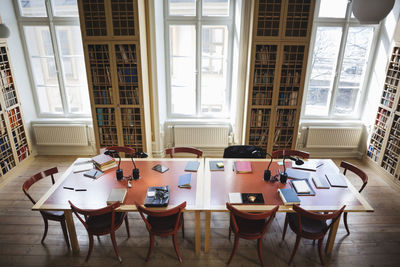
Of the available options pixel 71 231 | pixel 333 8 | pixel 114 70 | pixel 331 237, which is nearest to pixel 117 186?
pixel 71 231

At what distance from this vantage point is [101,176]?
3.81 m

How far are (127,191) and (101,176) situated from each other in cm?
56

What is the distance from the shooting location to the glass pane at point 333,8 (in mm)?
5535

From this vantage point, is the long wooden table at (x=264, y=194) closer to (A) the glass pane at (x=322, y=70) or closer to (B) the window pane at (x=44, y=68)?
(A) the glass pane at (x=322, y=70)

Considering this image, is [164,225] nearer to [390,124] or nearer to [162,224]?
[162,224]

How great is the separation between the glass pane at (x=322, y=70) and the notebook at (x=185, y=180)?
3.63 metres

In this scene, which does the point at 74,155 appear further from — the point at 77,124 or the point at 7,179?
the point at 7,179

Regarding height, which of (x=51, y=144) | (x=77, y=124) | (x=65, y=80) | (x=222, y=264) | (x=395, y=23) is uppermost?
(x=395, y=23)

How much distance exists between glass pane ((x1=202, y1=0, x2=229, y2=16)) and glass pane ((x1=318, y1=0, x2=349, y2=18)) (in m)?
1.83

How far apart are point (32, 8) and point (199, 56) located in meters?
3.35

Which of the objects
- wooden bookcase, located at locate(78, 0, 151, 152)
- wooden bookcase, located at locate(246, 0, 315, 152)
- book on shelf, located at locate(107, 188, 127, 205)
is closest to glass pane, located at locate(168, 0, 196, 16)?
wooden bookcase, located at locate(78, 0, 151, 152)

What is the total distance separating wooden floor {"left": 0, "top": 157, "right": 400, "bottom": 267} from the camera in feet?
11.4

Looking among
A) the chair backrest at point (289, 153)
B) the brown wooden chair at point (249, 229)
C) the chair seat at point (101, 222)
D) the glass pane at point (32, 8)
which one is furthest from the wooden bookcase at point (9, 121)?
the chair backrest at point (289, 153)

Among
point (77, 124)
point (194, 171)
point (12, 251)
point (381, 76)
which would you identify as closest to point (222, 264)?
point (194, 171)
